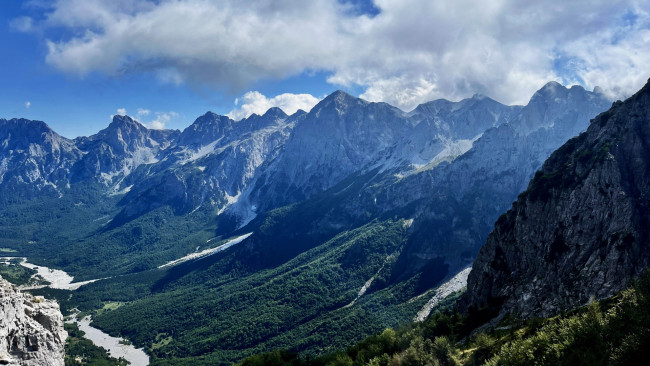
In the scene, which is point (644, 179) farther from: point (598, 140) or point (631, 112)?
point (631, 112)

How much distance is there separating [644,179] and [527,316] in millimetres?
58263

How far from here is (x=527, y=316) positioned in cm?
8569

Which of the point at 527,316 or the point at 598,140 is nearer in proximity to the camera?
the point at 527,316

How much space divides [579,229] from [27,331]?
4643 inches

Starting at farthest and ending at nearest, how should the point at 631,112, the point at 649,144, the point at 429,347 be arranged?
the point at 631,112 → the point at 649,144 → the point at 429,347

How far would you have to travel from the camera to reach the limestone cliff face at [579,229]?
8800cm

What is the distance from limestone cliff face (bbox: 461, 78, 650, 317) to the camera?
88.0m

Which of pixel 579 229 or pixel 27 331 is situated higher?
pixel 27 331

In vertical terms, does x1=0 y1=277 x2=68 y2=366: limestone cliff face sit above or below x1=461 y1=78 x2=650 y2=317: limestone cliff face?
above

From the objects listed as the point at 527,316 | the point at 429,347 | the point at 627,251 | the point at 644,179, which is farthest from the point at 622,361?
the point at 644,179

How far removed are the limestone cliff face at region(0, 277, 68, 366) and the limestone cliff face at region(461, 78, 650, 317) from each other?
8847 cm

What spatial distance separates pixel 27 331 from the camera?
5147cm

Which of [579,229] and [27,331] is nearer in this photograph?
[27,331]

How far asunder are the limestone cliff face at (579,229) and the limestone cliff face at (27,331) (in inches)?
3483
